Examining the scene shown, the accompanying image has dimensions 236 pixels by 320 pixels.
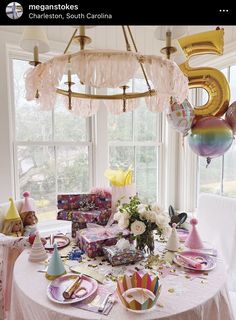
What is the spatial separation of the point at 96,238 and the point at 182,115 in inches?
41.3

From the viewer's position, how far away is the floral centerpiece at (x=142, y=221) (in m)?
1.33

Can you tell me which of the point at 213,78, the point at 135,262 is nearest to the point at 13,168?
the point at 135,262

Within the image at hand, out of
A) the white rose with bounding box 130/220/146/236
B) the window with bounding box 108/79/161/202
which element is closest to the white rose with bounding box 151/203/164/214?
the white rose with bounding box 130/220/146/236

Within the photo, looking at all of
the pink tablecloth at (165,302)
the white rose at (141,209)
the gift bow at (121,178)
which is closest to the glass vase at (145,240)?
the white rose at (141,209)

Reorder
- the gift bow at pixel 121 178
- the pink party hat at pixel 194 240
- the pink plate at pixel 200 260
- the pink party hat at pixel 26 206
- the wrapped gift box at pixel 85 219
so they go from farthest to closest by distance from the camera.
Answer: the pink party hat at pixel 26 206 → the gift bow at pixel 121 178 → the wrapped gift box at pixel 85 219 → the pink party hat at pixel 194 240 → the pink plate at pixel 200 260

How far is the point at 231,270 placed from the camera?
165cm

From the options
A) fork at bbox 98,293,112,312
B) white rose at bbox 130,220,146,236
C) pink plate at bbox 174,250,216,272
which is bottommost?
pink plate at bbox 174,250,216,272

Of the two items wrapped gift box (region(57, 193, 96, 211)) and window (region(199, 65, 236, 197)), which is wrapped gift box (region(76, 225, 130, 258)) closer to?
wrapped gift box (region(57, 193, 96, 211))

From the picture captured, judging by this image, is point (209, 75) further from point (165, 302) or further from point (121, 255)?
point (165, 302)

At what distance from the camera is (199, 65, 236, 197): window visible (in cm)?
236

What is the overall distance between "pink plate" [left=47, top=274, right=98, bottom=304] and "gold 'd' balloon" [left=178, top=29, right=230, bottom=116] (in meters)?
1.41

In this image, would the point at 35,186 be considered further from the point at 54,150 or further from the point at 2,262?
the point at 2,262

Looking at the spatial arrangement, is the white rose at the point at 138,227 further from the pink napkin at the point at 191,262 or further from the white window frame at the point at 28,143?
the white window frame at the point at 28,143
